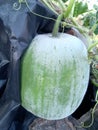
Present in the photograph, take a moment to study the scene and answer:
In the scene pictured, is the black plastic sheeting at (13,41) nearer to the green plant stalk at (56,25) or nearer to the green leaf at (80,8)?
the green plant stalk at (56,25)

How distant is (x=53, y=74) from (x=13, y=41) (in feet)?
0.63

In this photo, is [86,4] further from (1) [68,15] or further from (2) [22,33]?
(2) [22,33]

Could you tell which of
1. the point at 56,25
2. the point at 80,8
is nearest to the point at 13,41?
the point at 56,25

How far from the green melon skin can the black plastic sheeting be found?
0.03 metres

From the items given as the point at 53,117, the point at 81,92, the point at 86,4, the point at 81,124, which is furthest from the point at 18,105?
the point at 86,4

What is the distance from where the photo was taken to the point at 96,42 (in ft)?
3.75

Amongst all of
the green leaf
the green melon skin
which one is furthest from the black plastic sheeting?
the green leaf

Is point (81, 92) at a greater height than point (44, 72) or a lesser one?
lesser

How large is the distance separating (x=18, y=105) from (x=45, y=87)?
18 cm

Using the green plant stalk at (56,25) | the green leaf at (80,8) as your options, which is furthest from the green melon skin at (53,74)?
the green leaf at (80,8)

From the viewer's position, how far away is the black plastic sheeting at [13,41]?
1.14 m

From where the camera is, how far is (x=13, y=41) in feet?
3.72

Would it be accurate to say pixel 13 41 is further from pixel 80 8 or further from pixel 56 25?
pixel 80 8

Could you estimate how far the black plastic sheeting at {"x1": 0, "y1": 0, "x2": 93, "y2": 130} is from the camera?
44.9 inches
